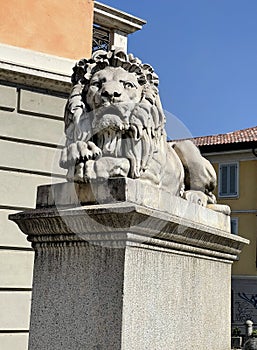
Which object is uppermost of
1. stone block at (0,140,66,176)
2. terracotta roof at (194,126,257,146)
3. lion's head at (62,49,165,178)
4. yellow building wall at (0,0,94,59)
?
terracotta roof at (194,126,257,146)

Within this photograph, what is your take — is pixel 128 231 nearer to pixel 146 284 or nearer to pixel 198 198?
pixel 146 284

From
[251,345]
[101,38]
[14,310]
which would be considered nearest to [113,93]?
[251,345]

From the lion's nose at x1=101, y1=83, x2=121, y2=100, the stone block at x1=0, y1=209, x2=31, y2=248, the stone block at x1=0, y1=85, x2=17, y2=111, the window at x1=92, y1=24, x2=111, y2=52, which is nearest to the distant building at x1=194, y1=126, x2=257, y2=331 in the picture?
the window at x1=92, y1=24, x2=111, y2=52

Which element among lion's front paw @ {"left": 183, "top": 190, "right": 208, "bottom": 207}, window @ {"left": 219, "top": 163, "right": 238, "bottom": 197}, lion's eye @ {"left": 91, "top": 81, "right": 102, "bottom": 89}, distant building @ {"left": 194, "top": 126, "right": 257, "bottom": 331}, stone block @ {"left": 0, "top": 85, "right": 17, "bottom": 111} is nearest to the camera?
lion's eye @ {"left": 91, "top": 81, "right": 102, "bottom": 89}

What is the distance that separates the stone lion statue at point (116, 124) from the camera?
12.6 ft

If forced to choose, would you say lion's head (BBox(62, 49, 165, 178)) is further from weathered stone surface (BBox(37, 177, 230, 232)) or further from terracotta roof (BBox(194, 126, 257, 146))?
terracotta roof (BBox(194, 126, 257, 146))

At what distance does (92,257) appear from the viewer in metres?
3.71

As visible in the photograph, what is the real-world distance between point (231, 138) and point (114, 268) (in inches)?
1112

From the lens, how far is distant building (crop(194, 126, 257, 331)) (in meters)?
29.4

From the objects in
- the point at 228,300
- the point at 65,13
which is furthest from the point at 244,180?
the point at 228,300

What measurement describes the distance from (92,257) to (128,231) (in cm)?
30

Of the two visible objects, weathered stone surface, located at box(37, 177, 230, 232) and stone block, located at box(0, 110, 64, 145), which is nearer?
weathered stone surface, located at box(37, 177, 230, 232)

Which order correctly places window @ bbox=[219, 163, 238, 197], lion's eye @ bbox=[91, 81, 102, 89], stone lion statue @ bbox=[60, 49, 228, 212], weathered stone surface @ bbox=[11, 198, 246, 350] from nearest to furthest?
weathered stone surface @ bbox=[11, 198, 246, 350] < stone lion statue @ bbox=[60, 49, 228, 212] < lion's eye @ bbox=[91, 81, 102, 89] < window @ bbox=[219, 163, 238, 197]

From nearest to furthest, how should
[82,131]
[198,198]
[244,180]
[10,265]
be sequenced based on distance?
[82,131], [198,198], [10,265], [244,180]
